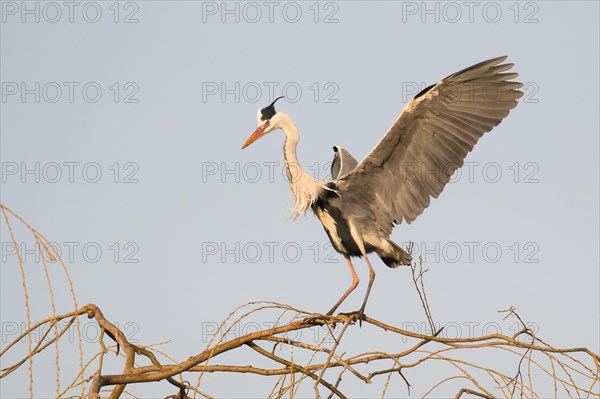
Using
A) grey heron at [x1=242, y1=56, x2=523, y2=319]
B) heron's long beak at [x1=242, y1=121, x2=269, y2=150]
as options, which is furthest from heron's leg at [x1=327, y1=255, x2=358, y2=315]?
heron's long beak at [x1=242, y1=121, x2=269, y2=150]

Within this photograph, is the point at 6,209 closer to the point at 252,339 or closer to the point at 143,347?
the point at 143,347

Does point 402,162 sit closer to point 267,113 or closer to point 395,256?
point 395,256

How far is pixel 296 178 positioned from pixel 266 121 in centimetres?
58

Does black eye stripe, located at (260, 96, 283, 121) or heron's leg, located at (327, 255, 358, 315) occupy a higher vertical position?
black eye stripe, located at (260, 96, 283, 121)

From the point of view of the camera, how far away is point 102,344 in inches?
134

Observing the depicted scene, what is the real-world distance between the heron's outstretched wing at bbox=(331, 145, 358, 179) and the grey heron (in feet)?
6.75

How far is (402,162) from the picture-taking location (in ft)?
22.3

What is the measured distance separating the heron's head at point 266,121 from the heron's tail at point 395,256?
1468 millimetres

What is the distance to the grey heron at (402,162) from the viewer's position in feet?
21.7

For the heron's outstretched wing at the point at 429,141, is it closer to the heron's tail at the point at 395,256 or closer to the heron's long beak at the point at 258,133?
the heron's tail at the point at 395,256

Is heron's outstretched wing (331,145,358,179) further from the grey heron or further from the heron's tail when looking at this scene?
the heron's tail

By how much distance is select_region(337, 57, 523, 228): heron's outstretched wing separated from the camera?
259 inches

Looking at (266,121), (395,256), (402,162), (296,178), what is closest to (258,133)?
(266,121)

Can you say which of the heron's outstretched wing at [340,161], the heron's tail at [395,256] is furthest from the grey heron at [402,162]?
the heron's outstretched wing at [340,161]
